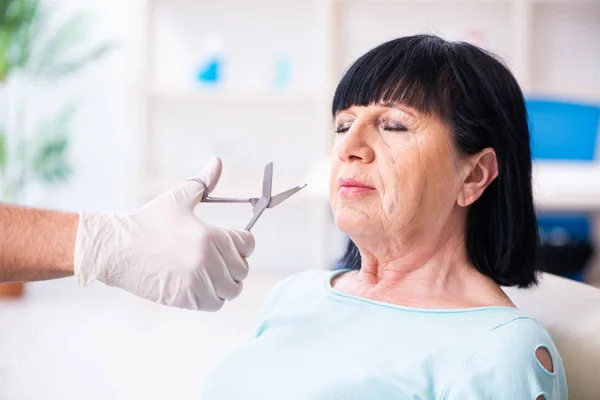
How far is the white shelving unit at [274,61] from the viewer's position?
14.6ft

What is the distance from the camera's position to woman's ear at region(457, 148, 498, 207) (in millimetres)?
1313

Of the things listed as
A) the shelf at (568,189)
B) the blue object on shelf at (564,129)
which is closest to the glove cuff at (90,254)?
the shelf at (568,189)

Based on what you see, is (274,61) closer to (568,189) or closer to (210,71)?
(210,71)

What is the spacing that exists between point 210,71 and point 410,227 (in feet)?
10.3

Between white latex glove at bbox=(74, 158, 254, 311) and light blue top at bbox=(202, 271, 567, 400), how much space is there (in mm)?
151

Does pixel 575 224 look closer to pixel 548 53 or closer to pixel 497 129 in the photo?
pixel 548 53

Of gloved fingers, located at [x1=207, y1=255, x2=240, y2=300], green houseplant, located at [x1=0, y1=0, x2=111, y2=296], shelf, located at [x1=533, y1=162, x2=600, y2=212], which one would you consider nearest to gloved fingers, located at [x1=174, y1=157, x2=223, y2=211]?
gloved fingers, located at [x1=207, y1=255, x2=240, y2=300]

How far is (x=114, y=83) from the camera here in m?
4.55

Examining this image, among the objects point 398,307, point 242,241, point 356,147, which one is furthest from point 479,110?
point 242,241

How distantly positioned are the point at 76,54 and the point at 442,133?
3.54 meters

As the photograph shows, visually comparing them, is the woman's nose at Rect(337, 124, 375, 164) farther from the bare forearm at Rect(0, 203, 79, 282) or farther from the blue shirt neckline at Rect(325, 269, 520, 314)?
the bare forearm at Rect(0, 203, 79, 282)

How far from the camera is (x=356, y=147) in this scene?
50.8 inches

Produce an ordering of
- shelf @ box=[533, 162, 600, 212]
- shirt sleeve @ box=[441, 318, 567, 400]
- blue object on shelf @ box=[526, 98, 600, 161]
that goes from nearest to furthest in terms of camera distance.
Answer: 1. shirt sleeve @ box=[441, 318, 567, 400]
2. shelf @ box=[533, 162, 600, 212]
3. blue object on shelf @ box=[526, 98, 600, 161]

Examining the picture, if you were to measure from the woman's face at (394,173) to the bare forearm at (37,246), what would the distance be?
495mm
